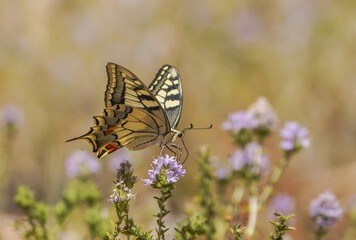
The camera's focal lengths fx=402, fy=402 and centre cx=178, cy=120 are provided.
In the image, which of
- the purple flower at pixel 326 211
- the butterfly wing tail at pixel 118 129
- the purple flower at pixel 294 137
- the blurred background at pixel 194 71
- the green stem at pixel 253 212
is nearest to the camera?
the butterfly wing tail at pixel 118 129

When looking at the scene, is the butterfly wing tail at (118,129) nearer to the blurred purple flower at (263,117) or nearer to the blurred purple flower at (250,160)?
the blurred purple flower at (250,160)

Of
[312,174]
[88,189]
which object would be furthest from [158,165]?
[312,174]

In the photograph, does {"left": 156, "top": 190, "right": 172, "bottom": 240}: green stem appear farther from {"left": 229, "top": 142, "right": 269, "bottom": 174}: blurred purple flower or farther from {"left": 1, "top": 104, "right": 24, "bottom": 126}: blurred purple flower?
{"left": 1, "top": 104, "right": 24, "bottom": 126}: blurred purple flower

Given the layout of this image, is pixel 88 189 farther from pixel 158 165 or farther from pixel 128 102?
pixel 158 165

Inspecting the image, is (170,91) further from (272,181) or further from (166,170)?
(166,170)

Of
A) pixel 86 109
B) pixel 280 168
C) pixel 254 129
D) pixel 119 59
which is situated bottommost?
pixel 280 168

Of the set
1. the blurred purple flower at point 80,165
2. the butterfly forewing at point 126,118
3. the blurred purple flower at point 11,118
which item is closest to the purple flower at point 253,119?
the butterfly forewing at point 126,118
